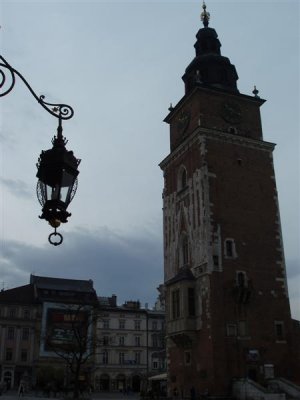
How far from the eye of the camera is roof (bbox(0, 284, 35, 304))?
6762 centimetres

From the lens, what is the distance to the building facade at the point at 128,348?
229ft

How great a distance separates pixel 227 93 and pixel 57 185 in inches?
1386

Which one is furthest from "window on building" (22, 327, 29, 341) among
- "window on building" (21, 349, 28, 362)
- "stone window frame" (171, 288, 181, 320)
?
"stone window frame" (171, 288, 181, 320)

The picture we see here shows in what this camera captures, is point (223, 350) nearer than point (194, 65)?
Yes

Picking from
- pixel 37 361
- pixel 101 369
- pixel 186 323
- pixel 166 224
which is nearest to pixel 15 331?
pixel 37 361

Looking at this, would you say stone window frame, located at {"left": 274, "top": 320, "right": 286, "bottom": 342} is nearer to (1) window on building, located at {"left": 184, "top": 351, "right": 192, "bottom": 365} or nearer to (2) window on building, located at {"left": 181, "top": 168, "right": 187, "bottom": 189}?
(1) window on building, located at {"left": 184, "top": 351, "right": 192, "bottom": 365}

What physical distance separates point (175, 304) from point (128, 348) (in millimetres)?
39309

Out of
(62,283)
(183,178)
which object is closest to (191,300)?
(183,178)

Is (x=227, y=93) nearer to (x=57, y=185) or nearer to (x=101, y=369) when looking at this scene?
(x=57, y=185)

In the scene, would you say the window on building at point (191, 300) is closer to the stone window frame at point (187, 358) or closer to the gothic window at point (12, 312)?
the stone window frame at point (187, 358)

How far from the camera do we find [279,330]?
34.3 m

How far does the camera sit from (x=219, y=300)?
32.8m

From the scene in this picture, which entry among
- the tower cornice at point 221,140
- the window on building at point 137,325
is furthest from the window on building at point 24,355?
the tower cornice at point 221,140

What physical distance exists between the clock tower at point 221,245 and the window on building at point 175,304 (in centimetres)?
7
